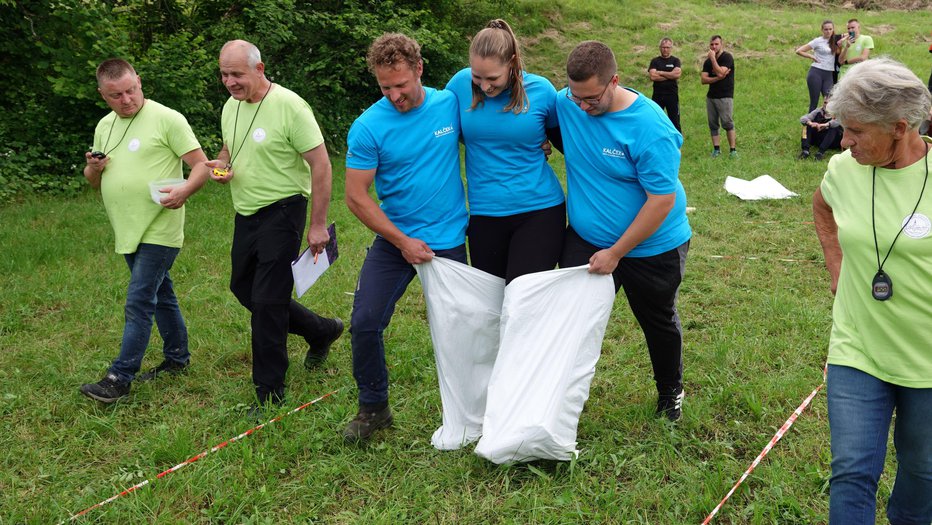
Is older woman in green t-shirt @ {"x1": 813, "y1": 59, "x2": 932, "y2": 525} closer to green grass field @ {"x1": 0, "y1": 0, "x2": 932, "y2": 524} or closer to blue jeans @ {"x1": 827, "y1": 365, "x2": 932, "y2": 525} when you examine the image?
blue jeans @ {"x1": 827, "y1": 365, "x2": 932, "y2": 525}

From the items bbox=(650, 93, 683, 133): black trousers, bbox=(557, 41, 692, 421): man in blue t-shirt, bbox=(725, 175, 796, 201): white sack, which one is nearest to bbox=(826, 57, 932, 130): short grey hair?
bbox=(557, 41, 692, 421): man in blue t-shirt

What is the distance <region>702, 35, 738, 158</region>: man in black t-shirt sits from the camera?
11.2 m

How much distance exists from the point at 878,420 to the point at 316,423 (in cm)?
245

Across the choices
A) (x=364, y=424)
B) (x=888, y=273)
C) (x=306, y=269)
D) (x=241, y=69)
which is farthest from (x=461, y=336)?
(x=888, y=273)

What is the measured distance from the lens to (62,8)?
30.5 feet

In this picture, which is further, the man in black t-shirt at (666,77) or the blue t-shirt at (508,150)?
the man in black t-shirt at (666,77)

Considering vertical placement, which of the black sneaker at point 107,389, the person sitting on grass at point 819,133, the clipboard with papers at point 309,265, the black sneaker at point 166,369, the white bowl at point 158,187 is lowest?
the person sitting on grass at point 819,133

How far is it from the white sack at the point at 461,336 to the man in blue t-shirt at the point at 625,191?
39 cm

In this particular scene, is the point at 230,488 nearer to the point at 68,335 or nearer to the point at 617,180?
the point at 617,180

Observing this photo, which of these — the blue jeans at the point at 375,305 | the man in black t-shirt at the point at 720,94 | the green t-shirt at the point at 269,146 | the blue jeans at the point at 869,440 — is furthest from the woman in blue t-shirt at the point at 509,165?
the man in black t-shirt at the point at 720,94

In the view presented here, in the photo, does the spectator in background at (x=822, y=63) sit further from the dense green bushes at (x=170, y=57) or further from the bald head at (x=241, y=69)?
the bald head at (x=241, y=69)

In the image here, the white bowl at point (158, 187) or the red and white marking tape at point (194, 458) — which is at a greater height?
the white bowl at point (158, 187)

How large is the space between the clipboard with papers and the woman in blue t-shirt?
871 mm

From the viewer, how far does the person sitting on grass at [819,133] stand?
10.8 m
